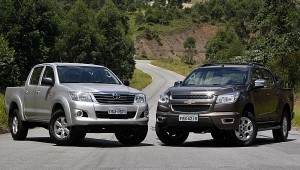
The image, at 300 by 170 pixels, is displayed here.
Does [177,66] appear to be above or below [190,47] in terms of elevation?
below

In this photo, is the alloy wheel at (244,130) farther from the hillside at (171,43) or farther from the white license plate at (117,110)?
the hillside at (171,43)

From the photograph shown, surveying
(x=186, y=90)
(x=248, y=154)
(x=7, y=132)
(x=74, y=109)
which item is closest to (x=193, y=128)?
(x=186, y=90)

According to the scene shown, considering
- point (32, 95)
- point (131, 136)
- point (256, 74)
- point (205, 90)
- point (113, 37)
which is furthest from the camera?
point (113, 37)

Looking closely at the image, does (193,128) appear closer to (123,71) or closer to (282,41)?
(282,41)

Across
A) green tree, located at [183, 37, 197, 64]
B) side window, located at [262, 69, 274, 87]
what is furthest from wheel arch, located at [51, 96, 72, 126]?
green tree, located at [183, 37, 197, 64]

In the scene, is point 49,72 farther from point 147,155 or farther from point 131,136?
point 147,155

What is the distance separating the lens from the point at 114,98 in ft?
43.5

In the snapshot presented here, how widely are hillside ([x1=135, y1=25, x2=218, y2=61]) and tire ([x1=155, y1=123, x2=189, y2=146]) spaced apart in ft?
482

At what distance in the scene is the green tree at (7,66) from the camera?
1646 inches

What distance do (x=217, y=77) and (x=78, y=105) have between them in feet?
12.1

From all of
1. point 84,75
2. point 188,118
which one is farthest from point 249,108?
point 84,75

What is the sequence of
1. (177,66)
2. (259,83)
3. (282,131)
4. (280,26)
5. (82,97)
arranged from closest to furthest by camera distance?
1. (82,97)
2. (259,83)
3. (282,131)
4. (280,26)
5. (177,66)

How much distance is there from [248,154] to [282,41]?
1334 inches

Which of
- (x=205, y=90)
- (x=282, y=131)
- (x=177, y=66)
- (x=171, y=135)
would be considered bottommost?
(x=177, y=66)
